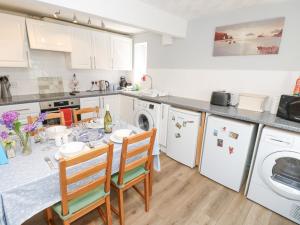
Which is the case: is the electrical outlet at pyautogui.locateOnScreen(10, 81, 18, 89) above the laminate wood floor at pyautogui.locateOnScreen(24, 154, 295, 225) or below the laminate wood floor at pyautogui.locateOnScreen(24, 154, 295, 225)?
above

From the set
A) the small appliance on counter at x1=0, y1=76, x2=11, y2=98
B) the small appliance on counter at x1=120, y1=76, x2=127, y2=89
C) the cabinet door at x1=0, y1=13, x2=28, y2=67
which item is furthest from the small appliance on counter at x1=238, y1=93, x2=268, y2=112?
the small appliance on counter at x1=0, y1=76, x2=11, y2=98

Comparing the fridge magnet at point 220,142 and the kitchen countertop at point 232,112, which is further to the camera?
the fridge magnet at point 220,142

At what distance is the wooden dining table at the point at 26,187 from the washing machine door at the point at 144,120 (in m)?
1.81

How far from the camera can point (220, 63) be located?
2506 millimetres

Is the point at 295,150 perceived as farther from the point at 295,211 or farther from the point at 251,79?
the point at 251,79

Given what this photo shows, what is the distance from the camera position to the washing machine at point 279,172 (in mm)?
1541

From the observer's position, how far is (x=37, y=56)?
2.83 meters

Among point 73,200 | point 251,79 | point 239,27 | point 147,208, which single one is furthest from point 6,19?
point 251,79

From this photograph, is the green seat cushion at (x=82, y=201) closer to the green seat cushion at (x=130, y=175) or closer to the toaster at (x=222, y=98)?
the green seat cushion at (x=130, y=175)

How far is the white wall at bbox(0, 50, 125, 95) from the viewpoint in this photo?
269cm

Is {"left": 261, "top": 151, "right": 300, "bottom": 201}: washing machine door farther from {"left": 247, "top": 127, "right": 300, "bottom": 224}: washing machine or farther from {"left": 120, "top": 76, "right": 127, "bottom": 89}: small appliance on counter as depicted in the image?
{"left": 120, "top": 76, "right": 127, "bottom": 89}: small appliance on counter

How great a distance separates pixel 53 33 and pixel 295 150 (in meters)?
3.47

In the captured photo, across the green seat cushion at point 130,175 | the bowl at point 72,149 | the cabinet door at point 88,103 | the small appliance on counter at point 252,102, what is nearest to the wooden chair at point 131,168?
the green seat cushion at point 130,175

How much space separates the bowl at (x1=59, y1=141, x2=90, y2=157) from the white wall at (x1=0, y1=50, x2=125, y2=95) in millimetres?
2215
